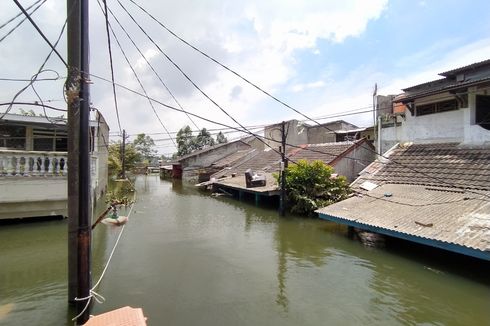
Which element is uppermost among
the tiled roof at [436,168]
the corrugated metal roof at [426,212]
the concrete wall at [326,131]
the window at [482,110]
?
the concrete wall at [326,131]

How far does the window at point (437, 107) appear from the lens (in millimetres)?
13119

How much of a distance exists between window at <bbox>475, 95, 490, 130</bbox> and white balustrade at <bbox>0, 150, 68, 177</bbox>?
14820 mm

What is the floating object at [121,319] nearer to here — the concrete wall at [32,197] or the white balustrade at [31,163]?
the white balustrade at [31,163]

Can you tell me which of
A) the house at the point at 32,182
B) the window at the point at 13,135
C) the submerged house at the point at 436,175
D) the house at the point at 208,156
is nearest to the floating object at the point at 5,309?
the house at the point at 32,182

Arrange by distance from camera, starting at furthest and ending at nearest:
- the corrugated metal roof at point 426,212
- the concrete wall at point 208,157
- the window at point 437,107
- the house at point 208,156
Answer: the concrete wall at point 208,157
the house at point 208,156
the window at point 437,107
the corrugated metal roof at point 426,212

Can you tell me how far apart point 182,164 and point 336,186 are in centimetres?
2661

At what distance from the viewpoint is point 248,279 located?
7.71 metres

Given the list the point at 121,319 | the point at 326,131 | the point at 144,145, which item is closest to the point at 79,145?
the point at 121,319

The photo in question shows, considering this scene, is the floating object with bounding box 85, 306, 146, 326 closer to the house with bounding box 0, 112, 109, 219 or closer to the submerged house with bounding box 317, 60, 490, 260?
the submerged house with bounding box 317, 60, 490, 260

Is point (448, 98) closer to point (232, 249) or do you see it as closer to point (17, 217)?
point (232, 249)

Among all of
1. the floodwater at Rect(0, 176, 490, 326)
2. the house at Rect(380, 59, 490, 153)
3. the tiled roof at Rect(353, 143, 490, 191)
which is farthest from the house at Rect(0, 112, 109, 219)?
the house at Rect(380, 59, 490, 153)

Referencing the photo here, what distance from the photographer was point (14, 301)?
624 centimetres

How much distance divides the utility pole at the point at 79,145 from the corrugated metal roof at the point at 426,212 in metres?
7.28

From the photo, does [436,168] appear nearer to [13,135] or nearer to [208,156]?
[13,135]
